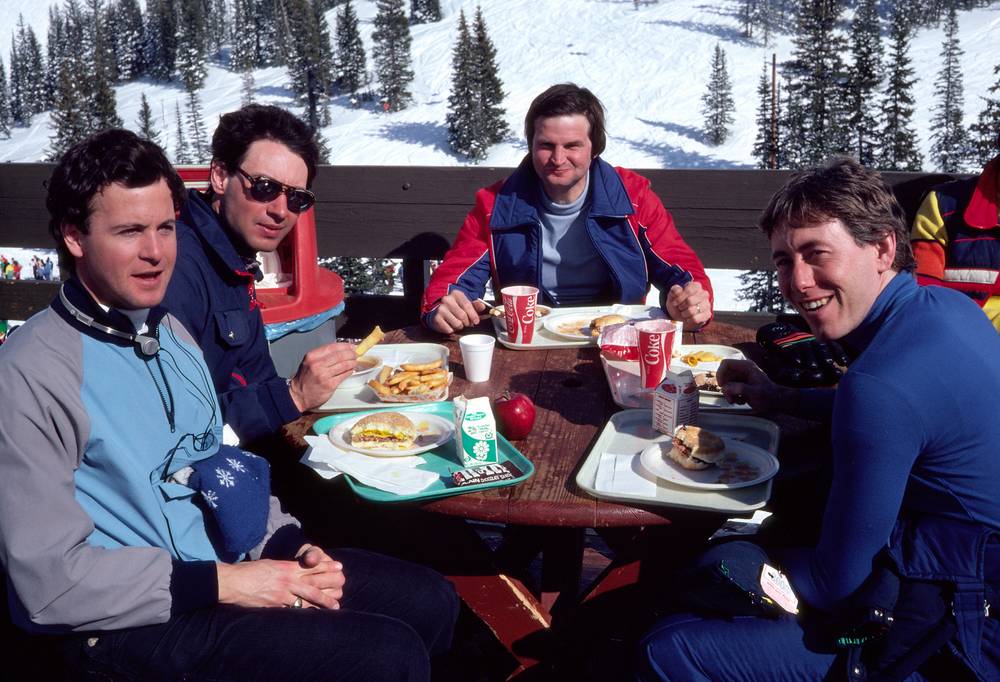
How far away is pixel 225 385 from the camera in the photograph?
2449 millimetres

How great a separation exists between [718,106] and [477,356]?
8208cm

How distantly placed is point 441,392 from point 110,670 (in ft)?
3.38

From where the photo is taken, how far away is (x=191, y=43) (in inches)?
3782

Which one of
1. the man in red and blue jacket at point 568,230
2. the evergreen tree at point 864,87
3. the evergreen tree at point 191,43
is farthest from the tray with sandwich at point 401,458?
the evergreen tree at point 191,43

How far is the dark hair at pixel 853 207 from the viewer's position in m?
1.67

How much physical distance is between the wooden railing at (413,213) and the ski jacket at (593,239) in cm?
65

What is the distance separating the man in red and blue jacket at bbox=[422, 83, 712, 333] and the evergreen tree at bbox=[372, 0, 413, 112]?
87.4m

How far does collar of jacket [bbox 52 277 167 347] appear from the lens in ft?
5.34

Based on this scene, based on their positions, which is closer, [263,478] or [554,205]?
[263,478]

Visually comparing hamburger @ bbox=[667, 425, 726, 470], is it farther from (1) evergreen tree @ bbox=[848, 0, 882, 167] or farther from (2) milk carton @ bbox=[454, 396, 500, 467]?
(1) evergreen tree @ bbox=[848, 0, 882, 167]

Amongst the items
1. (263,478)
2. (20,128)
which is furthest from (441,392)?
(20,128)

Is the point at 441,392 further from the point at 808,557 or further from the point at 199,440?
the point at 808,557

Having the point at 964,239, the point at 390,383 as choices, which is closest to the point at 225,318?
the point at 390,383

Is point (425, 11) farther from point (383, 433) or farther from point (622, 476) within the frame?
point (622, 476)
